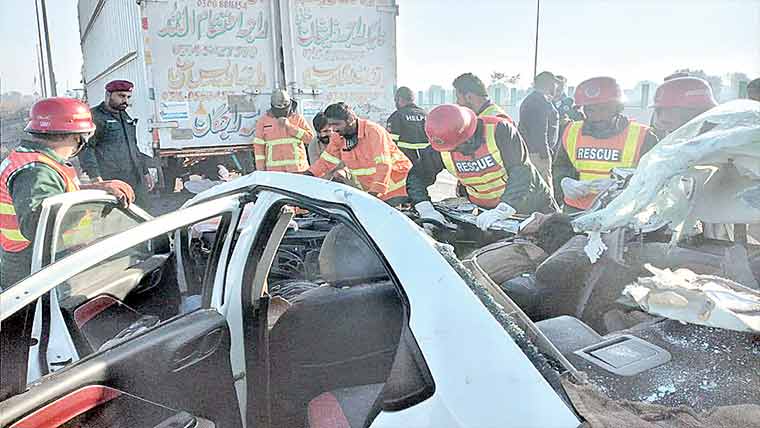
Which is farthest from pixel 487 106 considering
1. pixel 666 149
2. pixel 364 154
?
pixel 666 149

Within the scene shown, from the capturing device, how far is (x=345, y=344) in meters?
2.04

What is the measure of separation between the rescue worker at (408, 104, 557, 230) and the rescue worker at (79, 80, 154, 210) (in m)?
3.37

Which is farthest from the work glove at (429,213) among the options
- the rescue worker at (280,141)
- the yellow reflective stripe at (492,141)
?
the rescue worker at (280,141)

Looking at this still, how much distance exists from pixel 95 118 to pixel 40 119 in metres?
2.67

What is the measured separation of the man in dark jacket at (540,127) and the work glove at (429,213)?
3.18 meters

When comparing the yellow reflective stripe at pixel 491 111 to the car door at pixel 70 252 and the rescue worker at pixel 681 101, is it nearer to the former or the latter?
the rescue worker at pixel 681 101

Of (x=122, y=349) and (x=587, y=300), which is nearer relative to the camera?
(x=122, y=349)

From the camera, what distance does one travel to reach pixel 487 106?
184 inches

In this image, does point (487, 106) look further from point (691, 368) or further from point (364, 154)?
point (691, 368)

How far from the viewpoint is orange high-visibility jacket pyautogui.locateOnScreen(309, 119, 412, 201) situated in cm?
481

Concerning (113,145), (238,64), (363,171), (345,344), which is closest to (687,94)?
(363,171)

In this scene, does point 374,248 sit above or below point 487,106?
below

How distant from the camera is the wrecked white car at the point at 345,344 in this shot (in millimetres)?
1156

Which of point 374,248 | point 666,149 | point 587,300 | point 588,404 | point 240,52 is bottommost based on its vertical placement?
point 587,300
